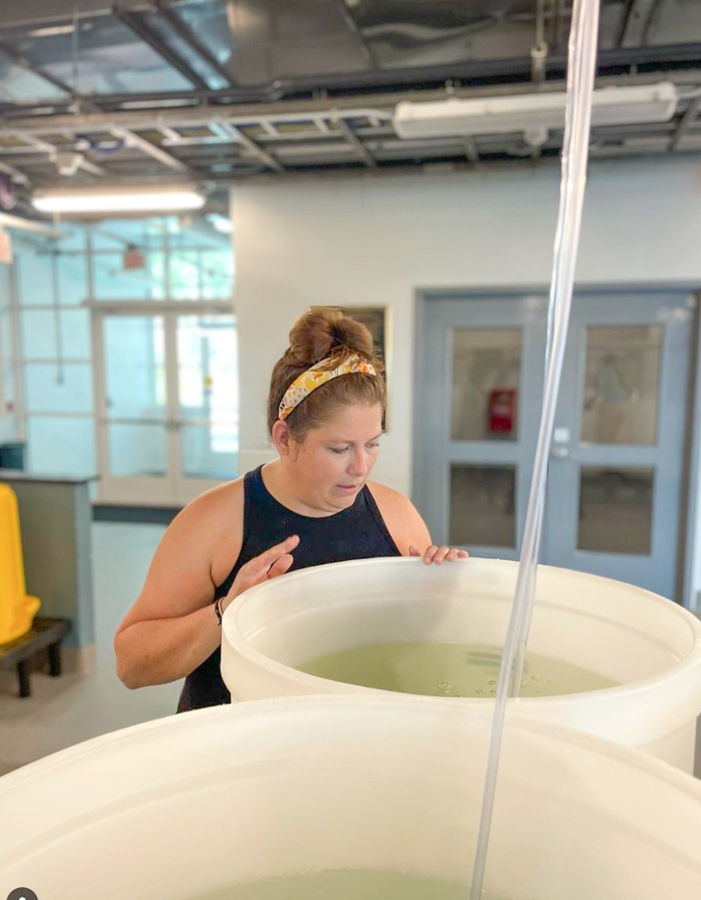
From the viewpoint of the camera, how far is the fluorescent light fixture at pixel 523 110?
2.22 metres

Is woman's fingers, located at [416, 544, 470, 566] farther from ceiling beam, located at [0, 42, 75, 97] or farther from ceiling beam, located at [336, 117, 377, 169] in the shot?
ceiling beam, located at [0, 42, 75, 97]

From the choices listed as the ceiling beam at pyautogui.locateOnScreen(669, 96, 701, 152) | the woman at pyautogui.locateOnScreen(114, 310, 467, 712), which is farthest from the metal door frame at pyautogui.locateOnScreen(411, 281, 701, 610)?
the woman at pyautogui.locateOnScreen(114, 310, 467, 712)

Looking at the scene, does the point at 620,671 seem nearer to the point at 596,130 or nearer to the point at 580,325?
the point at 596,130

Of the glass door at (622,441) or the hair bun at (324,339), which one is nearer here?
the hair bun at (324,339)

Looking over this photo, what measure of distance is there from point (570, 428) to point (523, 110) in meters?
1.87

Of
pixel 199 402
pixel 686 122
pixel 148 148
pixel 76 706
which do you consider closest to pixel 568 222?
pixel 76 706

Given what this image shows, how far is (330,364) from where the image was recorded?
72 centimetres

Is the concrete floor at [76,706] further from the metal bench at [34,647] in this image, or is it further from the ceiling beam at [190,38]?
the ceiling beam at [190,38]

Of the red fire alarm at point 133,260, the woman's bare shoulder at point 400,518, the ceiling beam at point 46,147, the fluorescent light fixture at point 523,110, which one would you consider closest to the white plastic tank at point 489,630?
the woman's bare shoulder at point 400,518

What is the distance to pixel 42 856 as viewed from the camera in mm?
345

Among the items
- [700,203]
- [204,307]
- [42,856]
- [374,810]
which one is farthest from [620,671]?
[204,307]

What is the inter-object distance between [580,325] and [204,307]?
134 inches

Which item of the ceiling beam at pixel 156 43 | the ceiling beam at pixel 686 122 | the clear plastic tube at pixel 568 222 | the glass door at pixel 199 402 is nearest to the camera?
the clear plastic tube at pixel 568 222

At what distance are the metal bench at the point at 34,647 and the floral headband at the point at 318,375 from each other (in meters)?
2.15
